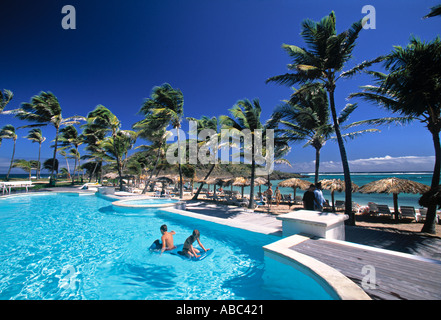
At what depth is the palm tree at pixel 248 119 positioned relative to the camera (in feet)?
39.4

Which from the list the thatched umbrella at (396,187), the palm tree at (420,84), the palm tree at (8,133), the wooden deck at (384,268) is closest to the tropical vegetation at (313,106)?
the palm tree at (420,84)

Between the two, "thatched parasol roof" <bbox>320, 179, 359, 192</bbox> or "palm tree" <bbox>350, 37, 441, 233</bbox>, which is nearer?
"palm tree" <bbox>350, 37, 441, 233</bbox>

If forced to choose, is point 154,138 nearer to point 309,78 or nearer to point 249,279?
point 309,78

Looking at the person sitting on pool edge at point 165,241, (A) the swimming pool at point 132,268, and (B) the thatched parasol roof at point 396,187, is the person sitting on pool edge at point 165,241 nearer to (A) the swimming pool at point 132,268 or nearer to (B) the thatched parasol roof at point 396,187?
(A) the swimming pool at point 132,268

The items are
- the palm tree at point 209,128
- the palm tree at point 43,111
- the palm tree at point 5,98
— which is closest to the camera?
the palm tree at point 209,128

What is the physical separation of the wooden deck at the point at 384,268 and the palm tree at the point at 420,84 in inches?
187

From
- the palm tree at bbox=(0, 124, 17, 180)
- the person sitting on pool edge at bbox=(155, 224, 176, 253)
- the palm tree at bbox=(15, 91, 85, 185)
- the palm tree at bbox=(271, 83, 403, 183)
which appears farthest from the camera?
the palm tree at bbox=(0, 124, 17, 180)

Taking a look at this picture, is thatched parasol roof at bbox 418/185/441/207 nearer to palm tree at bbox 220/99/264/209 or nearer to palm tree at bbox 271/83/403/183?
palm tree at bbox 271/83/403/183

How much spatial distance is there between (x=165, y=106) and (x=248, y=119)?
8011 mm

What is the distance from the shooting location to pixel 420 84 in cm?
634

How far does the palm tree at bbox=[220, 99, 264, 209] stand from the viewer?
39.4 feet

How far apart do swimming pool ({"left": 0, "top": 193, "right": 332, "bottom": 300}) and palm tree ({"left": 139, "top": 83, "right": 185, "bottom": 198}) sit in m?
9.31

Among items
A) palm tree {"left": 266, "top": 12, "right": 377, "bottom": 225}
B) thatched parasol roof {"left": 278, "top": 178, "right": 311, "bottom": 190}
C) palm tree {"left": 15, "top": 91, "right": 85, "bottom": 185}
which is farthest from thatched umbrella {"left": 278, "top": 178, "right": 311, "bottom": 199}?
palm tree {"left": 15, "top": 91, "right": 85, "bottom": 185}
